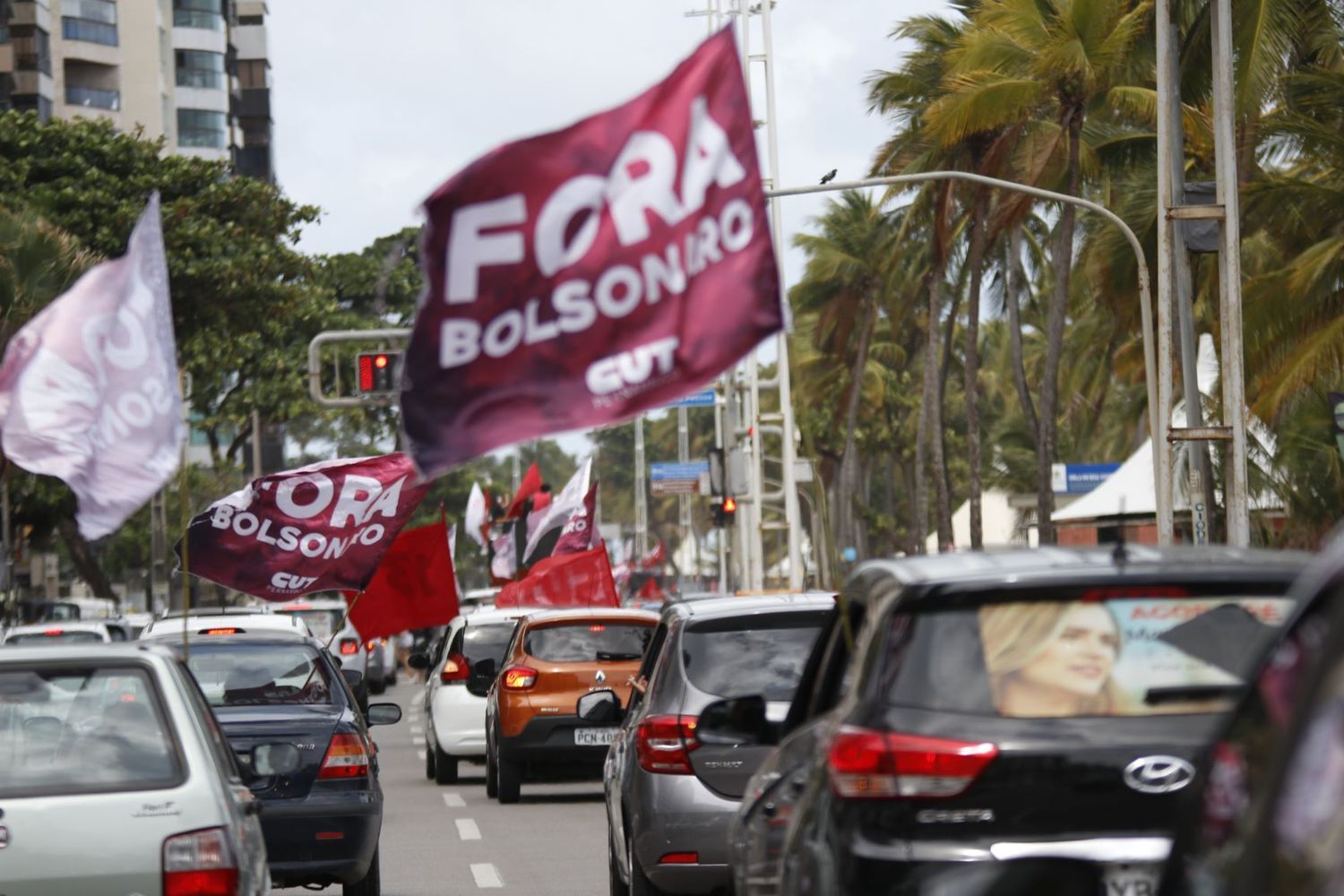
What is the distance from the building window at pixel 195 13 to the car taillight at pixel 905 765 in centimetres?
8306

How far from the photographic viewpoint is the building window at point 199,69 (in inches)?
3356

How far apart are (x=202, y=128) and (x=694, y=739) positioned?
259 ft

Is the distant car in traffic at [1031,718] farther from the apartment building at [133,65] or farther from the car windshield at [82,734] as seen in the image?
the apartment building at [133,65]

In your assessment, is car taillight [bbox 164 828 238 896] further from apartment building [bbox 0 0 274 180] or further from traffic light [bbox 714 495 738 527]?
apartment building [bbox 0 0 274 180]

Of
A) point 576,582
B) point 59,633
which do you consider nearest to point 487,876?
point 576,582

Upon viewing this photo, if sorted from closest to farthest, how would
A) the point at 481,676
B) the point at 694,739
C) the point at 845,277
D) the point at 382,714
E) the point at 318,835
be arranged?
the point at 694,739
the point at 318,835
the point at 382,714
the point at 481,676
the point at 845,277

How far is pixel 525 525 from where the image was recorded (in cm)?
4144

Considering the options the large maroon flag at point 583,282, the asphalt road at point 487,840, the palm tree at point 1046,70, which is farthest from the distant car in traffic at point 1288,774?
the palm tree at point 1046,70

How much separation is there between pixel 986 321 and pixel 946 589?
83236 millimetres

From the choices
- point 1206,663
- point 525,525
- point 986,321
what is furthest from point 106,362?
point 986,321

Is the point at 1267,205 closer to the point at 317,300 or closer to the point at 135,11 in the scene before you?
the point at 317,300

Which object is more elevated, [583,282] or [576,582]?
[583,282]

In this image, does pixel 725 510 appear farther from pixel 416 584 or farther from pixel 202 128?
pixel 202 128

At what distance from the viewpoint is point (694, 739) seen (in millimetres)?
10047
